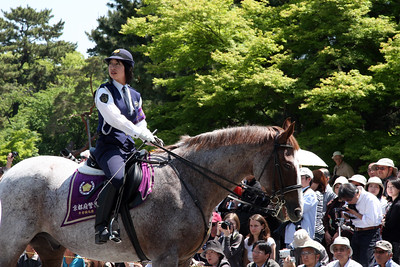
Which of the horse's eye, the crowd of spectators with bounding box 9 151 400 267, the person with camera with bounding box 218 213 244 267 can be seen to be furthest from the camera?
the person with camera with bounding box 218 213 244 267

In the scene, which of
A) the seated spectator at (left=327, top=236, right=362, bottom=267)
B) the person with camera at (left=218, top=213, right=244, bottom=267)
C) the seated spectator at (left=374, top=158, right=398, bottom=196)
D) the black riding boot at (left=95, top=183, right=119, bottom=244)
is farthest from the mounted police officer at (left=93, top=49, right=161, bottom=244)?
the seated spectator at (left=374, top=158, right=398, bottom=196)

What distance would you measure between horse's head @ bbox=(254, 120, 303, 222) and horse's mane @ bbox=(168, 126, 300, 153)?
10 cm

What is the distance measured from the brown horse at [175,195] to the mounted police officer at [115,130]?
0.98 ft

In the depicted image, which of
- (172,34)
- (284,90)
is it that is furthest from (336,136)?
(172,34)

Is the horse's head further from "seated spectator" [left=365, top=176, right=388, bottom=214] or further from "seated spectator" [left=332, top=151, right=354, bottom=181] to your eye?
"seated spectator" [left=332, top=151, right=354, bottom=181]

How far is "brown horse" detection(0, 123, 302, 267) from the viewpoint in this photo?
240 inches

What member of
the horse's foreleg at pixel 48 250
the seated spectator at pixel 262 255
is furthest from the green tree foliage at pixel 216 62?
the horse's foreleg at pixel 48 250

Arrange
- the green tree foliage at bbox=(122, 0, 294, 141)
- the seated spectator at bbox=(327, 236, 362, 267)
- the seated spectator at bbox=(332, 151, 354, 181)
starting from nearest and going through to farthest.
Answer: the seated spectator at bbox=(327, 236, 362, 267), the seated spectator at bbox=(332, 151, 354, 181), the green tree foliage at bbox=(122, 0, 294, 141)

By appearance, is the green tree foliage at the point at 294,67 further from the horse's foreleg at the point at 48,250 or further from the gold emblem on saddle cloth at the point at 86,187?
the gold emblem on saddle cloth at the point at 86,187

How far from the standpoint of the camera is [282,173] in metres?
6.16

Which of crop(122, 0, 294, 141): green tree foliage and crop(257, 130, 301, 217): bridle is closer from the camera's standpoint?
crop(257, 130, 301, 217): bridle

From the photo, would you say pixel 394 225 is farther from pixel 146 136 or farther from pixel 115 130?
pixel 115 130

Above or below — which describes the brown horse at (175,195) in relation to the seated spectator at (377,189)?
above

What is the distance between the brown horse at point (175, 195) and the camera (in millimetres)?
6094
